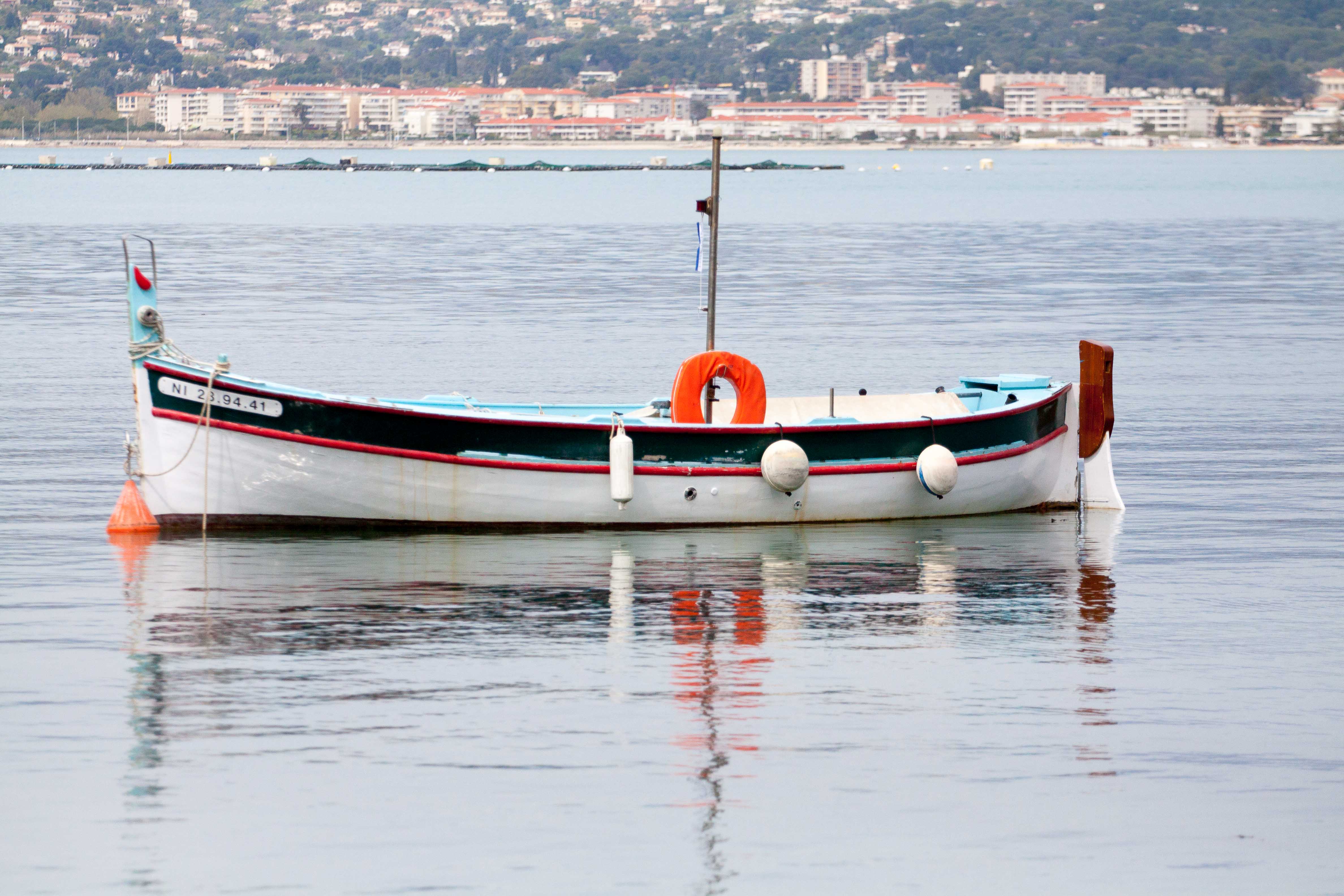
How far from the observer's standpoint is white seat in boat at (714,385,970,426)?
22188 millimetres

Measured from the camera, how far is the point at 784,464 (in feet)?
63.9

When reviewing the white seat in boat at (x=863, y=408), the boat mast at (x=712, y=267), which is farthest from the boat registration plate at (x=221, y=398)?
the white seat in boat at (x=863, y=408)

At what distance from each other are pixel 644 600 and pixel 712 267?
4193mm

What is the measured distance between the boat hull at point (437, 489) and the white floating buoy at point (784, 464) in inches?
10.2

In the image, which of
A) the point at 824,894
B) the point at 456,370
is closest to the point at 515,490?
the point at 824,894

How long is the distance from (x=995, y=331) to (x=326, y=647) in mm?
30211

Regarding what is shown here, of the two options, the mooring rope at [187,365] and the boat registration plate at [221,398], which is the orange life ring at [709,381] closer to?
the boat registration plate at [221,398]

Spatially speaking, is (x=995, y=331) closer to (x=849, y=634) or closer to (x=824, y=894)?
(x=849, y=634)

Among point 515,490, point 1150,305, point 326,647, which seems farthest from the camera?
point 1150,305

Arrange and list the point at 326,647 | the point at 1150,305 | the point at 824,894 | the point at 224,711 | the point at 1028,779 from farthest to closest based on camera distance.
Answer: the point at 1150,305 < the point at 326,647 < the point at 224,711 < the point at 1028,779 < the point at 824,894

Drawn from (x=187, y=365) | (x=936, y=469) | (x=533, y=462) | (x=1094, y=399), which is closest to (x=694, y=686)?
(x=533, y=462)

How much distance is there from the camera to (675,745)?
41.6ft

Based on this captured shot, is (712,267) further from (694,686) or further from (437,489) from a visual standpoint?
(694,686)

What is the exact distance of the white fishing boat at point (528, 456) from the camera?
1859 centimetres
